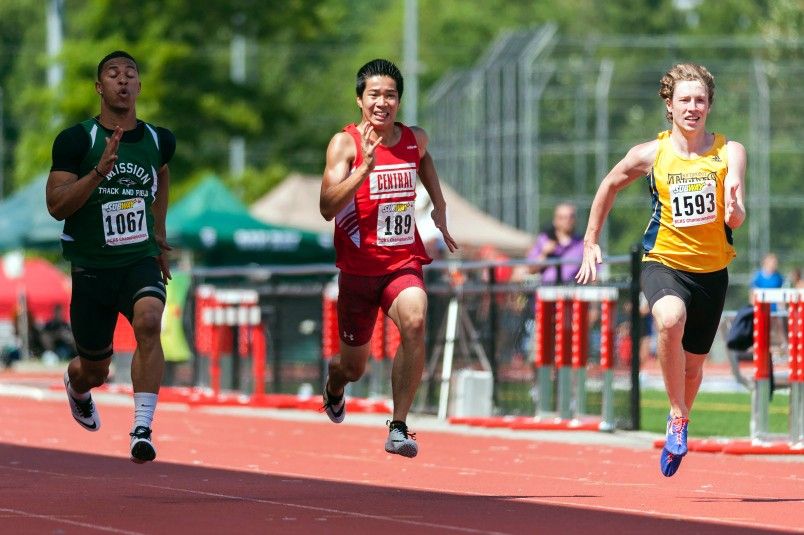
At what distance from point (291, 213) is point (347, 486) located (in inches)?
1061

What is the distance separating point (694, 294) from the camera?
10734 millimetres

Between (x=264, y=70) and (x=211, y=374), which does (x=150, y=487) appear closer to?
(x=211, y=374)

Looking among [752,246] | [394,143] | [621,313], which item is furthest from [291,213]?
[394,143]

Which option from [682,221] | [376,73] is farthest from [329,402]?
[682,221]

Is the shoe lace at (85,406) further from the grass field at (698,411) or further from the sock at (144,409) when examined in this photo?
the grass field at (698,411)

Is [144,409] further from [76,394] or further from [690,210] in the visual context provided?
[690,210]

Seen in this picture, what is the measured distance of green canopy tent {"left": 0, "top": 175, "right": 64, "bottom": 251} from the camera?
31.6 meters

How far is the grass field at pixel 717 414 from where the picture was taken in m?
14.5

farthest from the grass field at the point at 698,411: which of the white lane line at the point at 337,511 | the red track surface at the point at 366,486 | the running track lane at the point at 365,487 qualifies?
the white lane line at the point at 337,511

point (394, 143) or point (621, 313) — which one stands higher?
point (394, 143)

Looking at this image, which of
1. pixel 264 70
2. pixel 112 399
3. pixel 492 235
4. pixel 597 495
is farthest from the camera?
pixel 264 70

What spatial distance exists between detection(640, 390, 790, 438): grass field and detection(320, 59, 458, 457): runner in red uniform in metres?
4.03

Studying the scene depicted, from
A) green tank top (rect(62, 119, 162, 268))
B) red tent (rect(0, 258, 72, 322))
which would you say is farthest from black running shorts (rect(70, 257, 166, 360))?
red tent (rect(0, 258, 72, 322))

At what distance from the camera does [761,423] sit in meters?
14.1
